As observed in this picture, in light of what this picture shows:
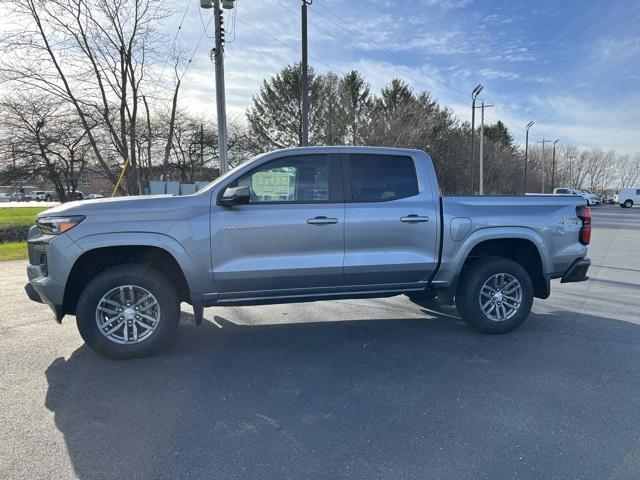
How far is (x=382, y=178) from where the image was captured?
186 inches

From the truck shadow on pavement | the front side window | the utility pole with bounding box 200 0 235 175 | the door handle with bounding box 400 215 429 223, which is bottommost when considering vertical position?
the truck shadow on pavement

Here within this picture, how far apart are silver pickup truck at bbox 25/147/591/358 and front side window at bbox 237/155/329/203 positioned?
1 cm

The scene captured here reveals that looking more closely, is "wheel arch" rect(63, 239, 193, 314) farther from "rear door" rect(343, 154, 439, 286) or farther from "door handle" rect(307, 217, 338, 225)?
"rear door" rect(343, 154, 439, 286)

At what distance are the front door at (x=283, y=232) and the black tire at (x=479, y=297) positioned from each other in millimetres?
1496

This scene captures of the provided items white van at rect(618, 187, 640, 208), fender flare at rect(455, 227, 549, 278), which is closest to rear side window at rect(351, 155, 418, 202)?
fender flare at rect(455, 227, 549, 278)

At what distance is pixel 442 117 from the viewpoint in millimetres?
40656

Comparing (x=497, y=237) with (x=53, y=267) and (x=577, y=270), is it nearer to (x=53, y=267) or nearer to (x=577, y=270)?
(x=577, y=270)

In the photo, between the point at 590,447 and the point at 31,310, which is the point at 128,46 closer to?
the point at 31,310

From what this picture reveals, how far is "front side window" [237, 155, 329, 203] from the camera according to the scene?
4430 millimetres

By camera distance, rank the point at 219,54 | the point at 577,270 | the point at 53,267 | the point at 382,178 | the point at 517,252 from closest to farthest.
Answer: the point at 53,267 → the point at 382,178 → the point at 577,270 → the point at 517,252 → the point at 219,54

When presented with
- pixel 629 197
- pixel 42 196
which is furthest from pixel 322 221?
pixel 42 196

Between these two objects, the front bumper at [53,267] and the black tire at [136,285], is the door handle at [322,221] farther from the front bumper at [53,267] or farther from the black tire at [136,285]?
the front bumper at [53,267]

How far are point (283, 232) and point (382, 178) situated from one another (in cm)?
127

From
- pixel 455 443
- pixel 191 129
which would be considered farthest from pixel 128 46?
pixel 455 443
